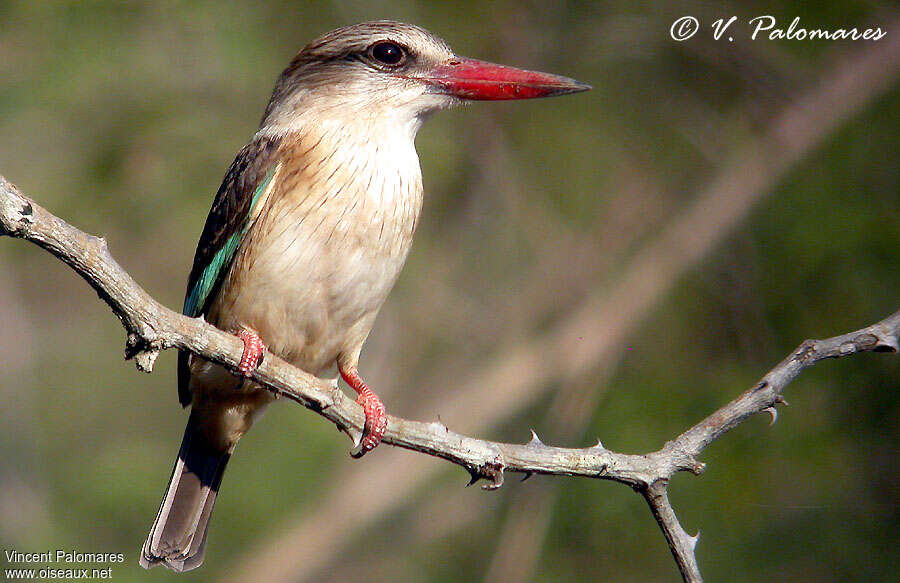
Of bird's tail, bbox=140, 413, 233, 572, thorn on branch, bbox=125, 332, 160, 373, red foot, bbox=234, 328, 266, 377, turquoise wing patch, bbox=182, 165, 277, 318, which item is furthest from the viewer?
bird's tail, bbox=140, 413, 233, 572

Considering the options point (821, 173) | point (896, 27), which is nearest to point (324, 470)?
point (821, 173)

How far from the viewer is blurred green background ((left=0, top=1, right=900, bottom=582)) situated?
13.7 feet

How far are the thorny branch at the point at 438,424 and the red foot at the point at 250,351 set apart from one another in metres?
0.02

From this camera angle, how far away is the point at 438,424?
2604 millimetres

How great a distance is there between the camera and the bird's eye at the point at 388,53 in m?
3.22

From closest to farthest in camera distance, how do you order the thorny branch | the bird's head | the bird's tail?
the thorny branch → the bird's head → the bird's tail

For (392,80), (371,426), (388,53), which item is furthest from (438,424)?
(388,53)

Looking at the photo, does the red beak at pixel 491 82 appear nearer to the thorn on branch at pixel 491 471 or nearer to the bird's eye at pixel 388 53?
the bird's eye at pixel 388 53

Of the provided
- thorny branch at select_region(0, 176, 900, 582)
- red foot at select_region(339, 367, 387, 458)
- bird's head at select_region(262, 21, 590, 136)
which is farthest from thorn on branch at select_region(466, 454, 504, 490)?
bird's head at select_region(262, 21, 590, 136)

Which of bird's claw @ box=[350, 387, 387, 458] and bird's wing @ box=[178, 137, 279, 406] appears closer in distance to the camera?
bird's claw @ box=[350, 387, 387, 458]

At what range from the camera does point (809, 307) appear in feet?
14.5

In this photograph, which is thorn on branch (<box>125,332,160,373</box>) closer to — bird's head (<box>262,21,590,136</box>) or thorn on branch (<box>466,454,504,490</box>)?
thorn on branch (<box>466,454,504,490</box>)

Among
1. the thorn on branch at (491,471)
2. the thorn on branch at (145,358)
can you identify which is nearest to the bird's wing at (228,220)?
the thorn on branch at (145,358)

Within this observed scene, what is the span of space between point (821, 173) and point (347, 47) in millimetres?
2499
